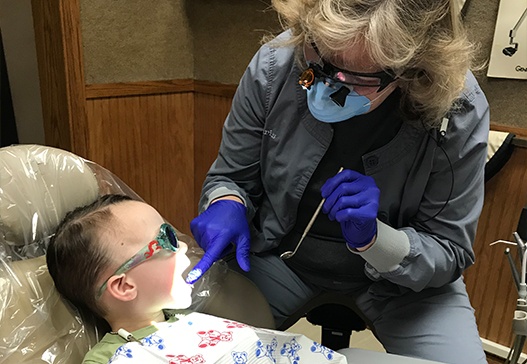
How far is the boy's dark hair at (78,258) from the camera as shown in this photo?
3.30 ft

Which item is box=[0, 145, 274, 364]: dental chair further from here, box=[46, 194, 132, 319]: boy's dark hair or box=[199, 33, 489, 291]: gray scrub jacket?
box=[199, 33, 489, 291]: gray scrub jacket

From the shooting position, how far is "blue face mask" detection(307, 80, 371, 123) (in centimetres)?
104

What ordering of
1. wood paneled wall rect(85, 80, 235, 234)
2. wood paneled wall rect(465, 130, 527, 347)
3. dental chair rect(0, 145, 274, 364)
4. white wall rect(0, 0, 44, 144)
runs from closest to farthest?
dental chair rect(0, 145, 274, 364) → wood paneled wall rect(465, 130, 527, 347) → wood paneled wall rect(85, 80, 235, 234) → white wall rect(0, 0, 44, 144)

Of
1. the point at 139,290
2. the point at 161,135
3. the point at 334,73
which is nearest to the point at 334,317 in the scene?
the point at 139,290

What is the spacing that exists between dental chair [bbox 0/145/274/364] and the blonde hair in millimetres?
599

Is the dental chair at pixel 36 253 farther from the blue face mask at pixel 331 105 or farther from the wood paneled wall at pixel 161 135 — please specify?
the wood paneled wall at pixel 161 135

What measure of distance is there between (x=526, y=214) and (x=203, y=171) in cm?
157

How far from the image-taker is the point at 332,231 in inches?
49.6

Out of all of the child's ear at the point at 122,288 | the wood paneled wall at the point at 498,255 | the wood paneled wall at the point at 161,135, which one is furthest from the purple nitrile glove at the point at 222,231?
the wood paneled wall at the point at 161,135

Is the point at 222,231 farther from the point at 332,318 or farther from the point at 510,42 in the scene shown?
the point at 510,42

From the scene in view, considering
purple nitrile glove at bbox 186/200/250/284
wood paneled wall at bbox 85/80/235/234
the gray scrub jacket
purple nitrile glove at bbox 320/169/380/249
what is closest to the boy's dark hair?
purple nitrile glove at bbox 186/200/250/284

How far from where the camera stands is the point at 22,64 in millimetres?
2465

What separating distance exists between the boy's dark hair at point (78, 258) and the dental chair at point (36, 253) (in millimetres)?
29

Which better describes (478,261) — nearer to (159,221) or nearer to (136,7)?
(159,221)
